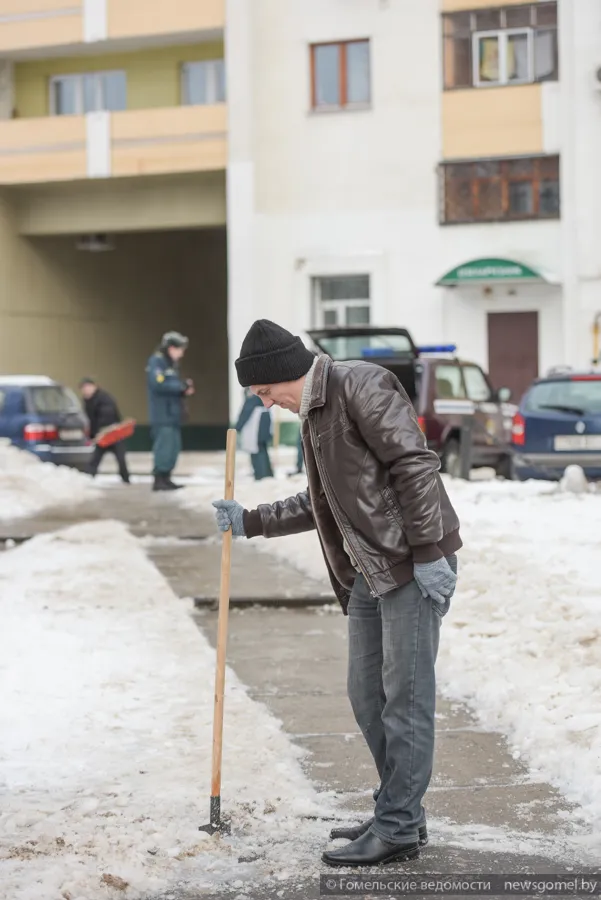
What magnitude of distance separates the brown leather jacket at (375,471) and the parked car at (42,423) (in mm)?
17252

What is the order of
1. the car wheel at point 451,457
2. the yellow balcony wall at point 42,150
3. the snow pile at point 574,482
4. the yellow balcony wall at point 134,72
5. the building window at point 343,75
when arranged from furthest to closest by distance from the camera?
1. the yellow balcony wall at point 134,72
2. the yellow balcony wall at point 42,150
3. the building window at point 343,75
4. the car wheel at point 451,457
5. the snow pile at point 574,482

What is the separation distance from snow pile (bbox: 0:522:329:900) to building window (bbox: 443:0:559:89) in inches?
829

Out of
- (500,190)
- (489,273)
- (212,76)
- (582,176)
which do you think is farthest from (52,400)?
(582,176)

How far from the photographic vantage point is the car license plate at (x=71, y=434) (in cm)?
2119

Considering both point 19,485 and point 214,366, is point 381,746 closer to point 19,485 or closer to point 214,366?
point 19,485

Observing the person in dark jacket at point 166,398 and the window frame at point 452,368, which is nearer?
the window frame at point 452,368

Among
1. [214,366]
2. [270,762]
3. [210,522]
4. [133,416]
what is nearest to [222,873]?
[270,762]

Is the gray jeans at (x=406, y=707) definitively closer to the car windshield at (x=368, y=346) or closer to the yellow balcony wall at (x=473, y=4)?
the car windshield at (x=368, y=346)

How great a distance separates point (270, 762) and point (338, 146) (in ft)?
79.2

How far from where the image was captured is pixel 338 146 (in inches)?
1113

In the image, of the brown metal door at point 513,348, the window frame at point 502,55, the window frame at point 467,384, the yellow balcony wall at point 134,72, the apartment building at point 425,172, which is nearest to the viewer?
the window frame at point 467,384

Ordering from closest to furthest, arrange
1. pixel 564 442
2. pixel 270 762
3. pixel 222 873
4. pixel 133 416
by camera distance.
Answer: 1. pixel 222 873
2. pixel 270 762
3. pixel 564 442
4. pixel 133 416

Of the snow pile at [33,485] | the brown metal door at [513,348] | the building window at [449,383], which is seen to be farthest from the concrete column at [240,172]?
the building window at [449,383]

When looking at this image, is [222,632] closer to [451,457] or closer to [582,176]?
[451,457]
